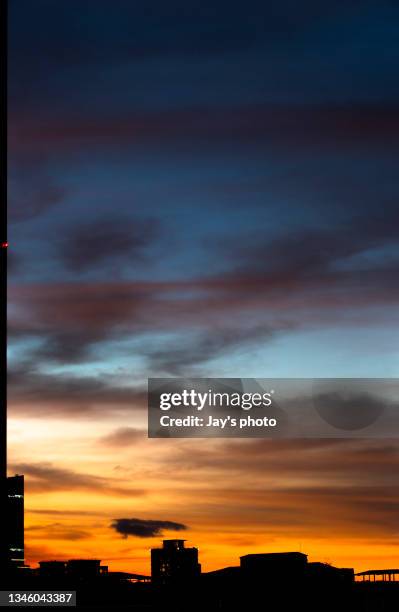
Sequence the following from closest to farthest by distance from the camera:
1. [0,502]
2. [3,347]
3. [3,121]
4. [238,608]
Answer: [3,121]
[3,347]
[0,502]
[238,608]

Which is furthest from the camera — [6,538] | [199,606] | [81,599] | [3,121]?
[199,606]

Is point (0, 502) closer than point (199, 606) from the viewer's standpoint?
Yes

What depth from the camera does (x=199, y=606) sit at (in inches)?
7200

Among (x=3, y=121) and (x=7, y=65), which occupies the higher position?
(x=7, y=65)

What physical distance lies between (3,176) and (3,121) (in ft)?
8.09

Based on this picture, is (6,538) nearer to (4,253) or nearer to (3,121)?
(4,253)

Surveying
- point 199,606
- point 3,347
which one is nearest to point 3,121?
point 3,347

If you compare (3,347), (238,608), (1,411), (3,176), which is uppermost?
(3,176)

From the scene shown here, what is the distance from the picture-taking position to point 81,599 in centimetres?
16075

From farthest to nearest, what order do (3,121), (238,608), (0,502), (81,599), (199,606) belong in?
1. (238,608)
2. (199,606)
3. (81,599)
4. (0,502)
5. (3,121)

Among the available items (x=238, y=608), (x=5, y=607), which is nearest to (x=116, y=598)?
(x=238, y=608)

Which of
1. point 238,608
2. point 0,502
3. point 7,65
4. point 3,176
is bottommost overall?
point 238,608

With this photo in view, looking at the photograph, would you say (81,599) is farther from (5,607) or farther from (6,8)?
(6,8)

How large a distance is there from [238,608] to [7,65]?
172416 mm
